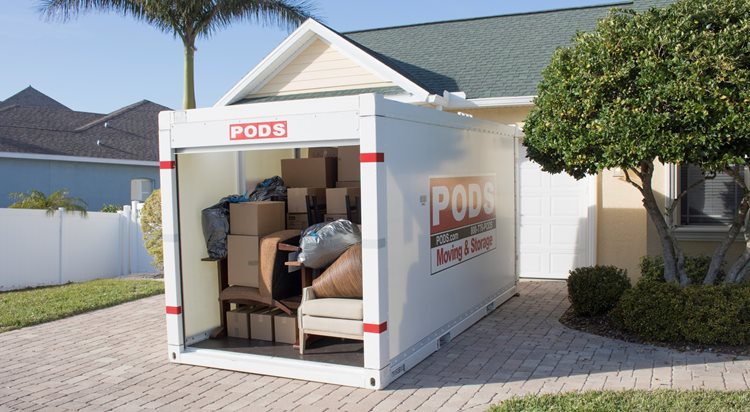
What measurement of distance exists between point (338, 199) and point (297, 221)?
0.56 m

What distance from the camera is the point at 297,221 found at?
24.6 ft

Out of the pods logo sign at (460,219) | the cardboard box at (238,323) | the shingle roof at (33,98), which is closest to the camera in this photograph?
the pods logo sign at (460,219)

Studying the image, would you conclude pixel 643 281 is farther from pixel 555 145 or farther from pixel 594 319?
pixel 555 145

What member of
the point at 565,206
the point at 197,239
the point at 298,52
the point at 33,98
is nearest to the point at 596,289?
the point at 565,206

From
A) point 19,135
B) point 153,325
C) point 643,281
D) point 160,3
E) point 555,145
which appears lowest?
point 153,325

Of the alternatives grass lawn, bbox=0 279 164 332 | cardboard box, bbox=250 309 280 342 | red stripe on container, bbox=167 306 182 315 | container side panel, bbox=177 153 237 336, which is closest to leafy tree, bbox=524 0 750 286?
cardboard box, bbox=250 309 280 342

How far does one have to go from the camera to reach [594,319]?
8117 millimetres

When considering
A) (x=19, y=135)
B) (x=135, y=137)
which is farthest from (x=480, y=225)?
(x=135, y=137)

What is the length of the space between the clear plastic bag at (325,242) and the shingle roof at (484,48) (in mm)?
5429

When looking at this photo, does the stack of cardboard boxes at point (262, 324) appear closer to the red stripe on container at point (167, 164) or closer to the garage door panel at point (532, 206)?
the red stripe on container at point (167, 164)

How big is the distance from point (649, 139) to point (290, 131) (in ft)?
11.1

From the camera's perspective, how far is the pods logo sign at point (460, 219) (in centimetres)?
687

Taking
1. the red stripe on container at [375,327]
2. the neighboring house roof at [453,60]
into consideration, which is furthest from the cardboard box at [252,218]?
the neighboring house roof at [453,60]

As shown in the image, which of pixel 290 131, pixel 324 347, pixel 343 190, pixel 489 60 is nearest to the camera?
pixel 290 131
